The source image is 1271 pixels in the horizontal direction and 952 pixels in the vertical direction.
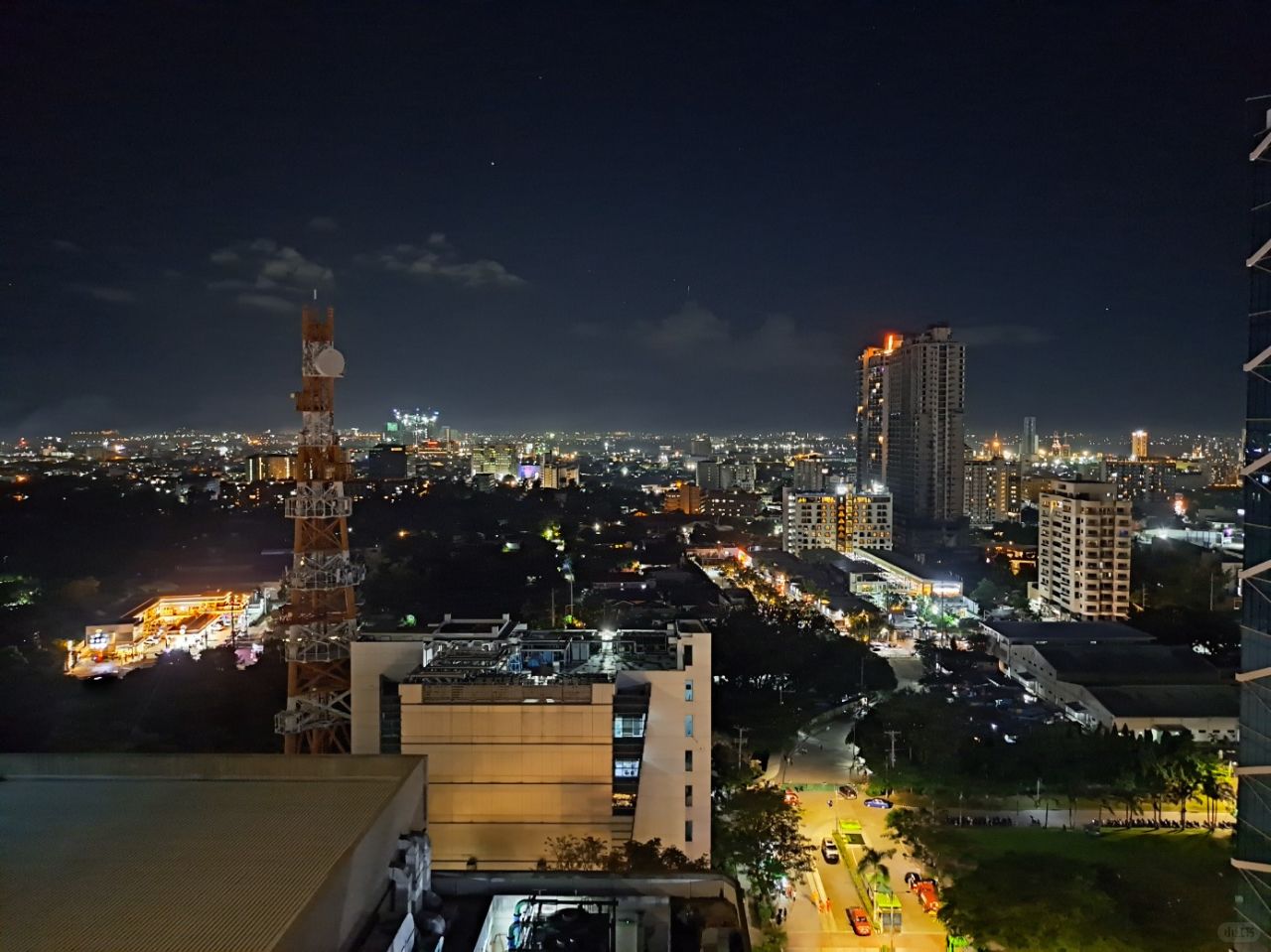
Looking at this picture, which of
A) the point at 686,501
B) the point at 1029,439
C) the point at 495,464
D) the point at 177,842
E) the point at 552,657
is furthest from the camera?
the point at 1029,439

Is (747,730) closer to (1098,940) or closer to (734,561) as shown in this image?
(1098,940)

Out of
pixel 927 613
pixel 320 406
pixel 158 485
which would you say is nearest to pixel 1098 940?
pixel 320 406

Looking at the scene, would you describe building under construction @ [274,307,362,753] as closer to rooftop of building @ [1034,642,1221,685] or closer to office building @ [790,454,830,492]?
rooftop of building @ [1034,642,1221,685]

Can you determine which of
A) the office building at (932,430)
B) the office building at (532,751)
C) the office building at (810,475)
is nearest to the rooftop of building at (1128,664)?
the office building at (532,751)

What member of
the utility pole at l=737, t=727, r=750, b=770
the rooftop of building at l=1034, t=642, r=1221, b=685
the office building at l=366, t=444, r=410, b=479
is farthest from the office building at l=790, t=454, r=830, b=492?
the utility pole at l=737, t=727, r=750, b=770

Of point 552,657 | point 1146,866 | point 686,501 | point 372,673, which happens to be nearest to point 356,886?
point 552,657

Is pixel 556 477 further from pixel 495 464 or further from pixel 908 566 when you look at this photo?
pixel 908 566

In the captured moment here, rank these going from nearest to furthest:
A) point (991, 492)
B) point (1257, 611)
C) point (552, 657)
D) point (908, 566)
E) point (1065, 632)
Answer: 1. point (1257, 611)
2. point (552, 657)
3. point (1065, 632)
4. point (908, 566)
5. point (991, 492)
